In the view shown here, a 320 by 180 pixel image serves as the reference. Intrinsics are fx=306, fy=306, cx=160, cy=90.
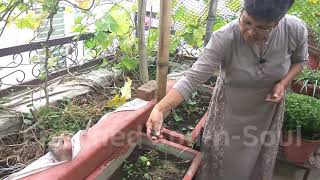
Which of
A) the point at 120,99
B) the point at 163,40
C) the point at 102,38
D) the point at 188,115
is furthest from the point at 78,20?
the point at 188,115

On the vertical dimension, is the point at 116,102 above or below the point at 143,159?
above

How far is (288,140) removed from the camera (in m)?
2.52

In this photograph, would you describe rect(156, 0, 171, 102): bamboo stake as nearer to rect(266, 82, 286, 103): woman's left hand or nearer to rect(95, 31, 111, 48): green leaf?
rect(266, 82, 286, 103): woman's left hand

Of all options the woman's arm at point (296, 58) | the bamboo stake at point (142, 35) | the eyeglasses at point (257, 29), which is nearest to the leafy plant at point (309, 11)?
the bamboo stake at point (142, 35)

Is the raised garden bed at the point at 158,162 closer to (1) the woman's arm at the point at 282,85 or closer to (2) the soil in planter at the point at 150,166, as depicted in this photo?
(2) the soil in planter at the point at 150,166

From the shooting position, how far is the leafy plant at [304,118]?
7.99ft

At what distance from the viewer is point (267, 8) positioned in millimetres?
1249

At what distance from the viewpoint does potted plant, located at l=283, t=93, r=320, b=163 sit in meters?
2.44

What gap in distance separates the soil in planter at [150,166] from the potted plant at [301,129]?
1.06 m

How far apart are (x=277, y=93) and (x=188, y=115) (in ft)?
3.25

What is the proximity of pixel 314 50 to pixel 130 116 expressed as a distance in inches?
101

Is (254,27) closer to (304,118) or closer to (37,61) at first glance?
(304,118)

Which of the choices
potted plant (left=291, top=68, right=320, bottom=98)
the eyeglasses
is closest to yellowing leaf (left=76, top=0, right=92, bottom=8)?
the eyeglasses

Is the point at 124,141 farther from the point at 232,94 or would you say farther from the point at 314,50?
the point at 314,50
